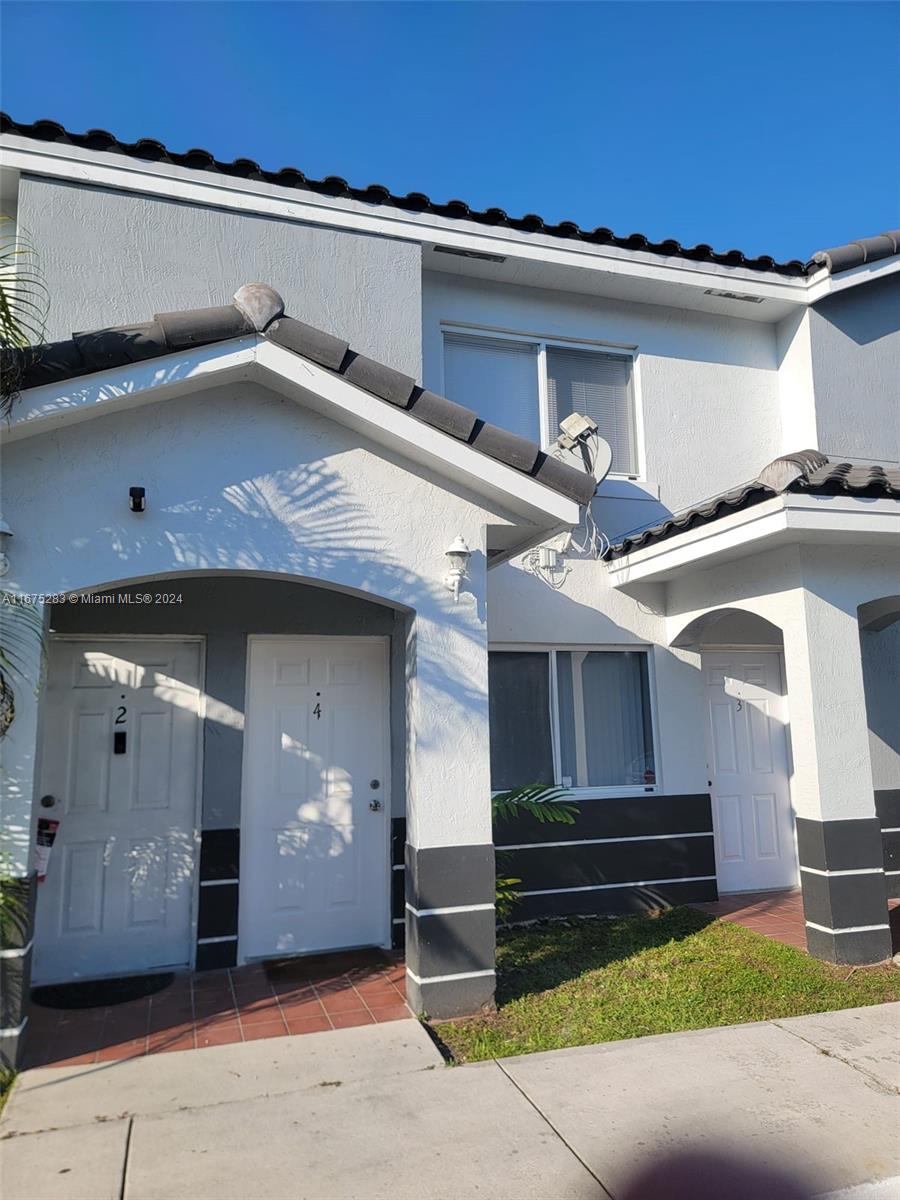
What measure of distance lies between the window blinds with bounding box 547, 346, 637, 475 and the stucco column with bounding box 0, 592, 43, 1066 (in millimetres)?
5477

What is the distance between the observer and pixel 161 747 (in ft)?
20.6

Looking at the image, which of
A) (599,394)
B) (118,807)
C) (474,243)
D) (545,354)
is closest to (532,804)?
(118,807)

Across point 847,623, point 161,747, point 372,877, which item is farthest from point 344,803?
point 847,623

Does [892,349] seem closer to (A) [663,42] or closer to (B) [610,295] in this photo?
(B) [610,295]

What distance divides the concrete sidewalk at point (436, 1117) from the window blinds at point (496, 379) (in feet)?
18.2

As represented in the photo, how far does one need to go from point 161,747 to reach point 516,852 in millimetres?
3220

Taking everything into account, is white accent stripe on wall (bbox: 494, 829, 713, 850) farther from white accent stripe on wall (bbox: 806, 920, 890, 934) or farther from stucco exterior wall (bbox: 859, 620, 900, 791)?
stucco exterior wall (bbox: 859, 620, 900, 791)

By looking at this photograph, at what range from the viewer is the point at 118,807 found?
20.2 feet

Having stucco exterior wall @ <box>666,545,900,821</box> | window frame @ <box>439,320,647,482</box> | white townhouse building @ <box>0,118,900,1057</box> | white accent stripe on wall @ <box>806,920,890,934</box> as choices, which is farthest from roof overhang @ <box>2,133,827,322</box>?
white accent stripe on wall @ <box>806,920,890,934</box>

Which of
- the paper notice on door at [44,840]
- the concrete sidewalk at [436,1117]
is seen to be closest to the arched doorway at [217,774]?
the paper notice on door at [44,840]

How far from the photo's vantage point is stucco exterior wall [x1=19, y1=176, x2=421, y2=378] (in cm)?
643

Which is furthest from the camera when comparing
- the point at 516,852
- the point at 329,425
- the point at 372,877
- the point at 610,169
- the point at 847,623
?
the point at 610,169

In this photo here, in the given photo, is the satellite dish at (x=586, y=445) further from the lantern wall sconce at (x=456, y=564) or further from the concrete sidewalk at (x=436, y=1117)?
the concrete sidewalk at (x=436, y=1117)

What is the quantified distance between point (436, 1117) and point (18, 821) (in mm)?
2675
